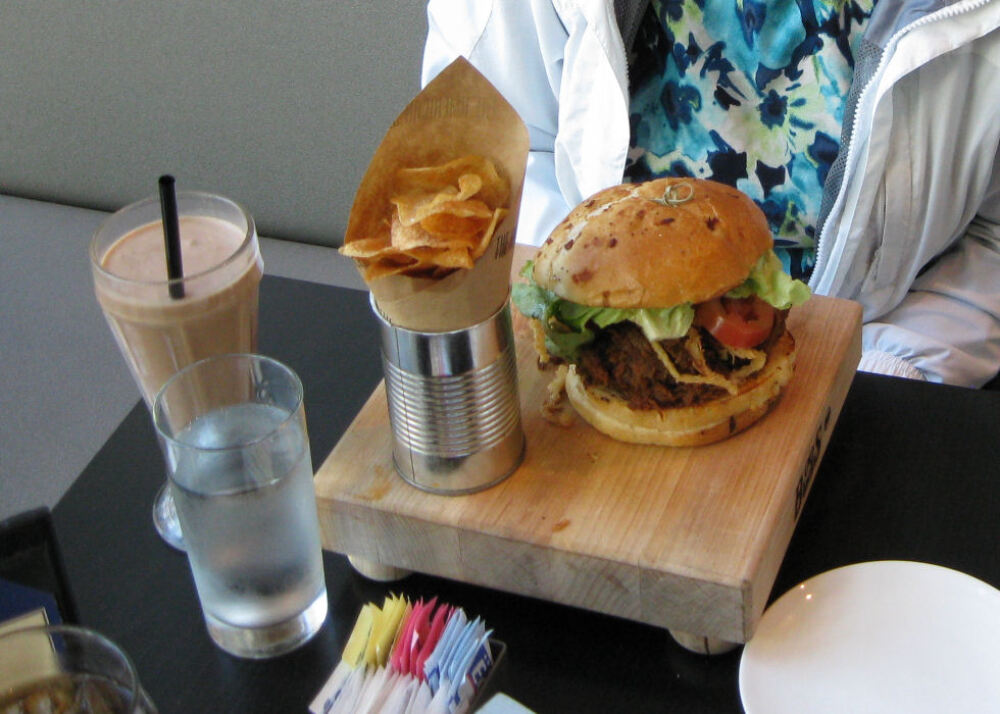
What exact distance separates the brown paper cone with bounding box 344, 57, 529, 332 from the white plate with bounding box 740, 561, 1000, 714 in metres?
0.37

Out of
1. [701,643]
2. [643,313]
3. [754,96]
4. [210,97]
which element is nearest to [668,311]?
[643,313]

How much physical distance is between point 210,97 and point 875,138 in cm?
133

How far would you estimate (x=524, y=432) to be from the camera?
45.9 inches

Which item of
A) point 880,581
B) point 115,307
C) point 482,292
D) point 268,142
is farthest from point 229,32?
point 880,581

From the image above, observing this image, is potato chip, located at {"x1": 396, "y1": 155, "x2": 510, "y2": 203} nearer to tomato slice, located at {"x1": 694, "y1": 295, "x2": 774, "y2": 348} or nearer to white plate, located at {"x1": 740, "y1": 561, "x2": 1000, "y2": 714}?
tomato slice, located at {"x1": 694, "y1": 295, "x2": 774, "y2": 348}

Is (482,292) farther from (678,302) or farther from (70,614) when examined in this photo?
(70,614)

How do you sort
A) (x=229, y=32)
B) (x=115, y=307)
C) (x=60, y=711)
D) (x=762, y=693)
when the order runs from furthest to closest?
(x=229, y=32)
(x=115, y=307)
(x=762, y=693)
(x=60, y=711)

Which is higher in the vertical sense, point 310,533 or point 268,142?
point 310,533

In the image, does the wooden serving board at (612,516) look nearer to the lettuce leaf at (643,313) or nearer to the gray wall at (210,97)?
the lettuce leaf at (643,313)

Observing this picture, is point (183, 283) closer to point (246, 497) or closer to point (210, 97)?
point (246, 497)

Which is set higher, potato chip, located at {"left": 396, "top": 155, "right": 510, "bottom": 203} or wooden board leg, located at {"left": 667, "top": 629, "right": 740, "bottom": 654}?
potato chip, located at {"left": 396, "top": 155, "right": 510, "bottom": 203}

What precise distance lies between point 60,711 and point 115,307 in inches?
17.7

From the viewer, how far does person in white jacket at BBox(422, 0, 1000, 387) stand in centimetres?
159

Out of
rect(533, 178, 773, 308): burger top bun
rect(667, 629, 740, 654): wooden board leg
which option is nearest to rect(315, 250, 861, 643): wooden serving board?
rect(667, 629, 740, 654): wooden board leg
